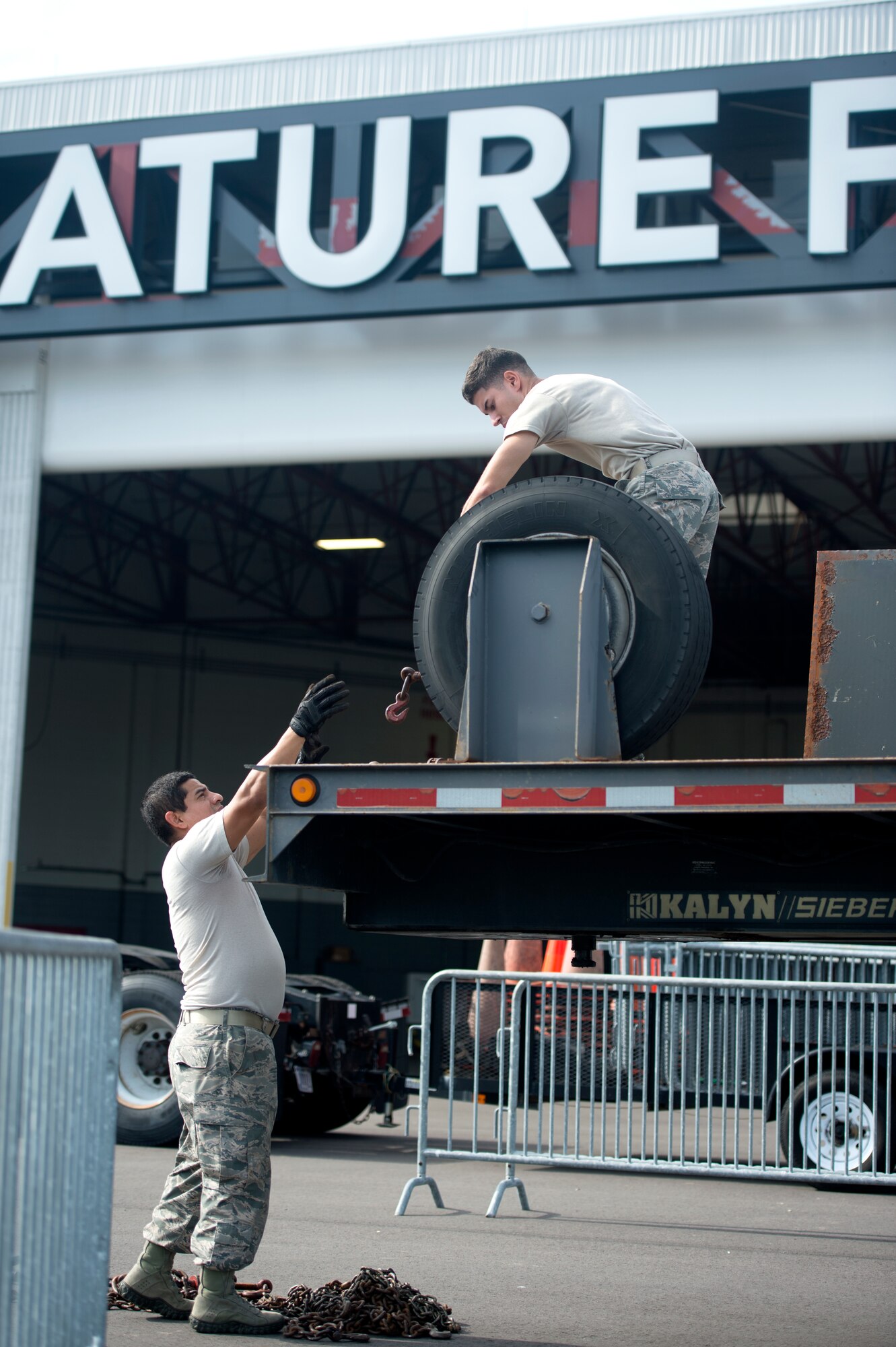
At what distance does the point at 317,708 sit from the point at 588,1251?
3672mm

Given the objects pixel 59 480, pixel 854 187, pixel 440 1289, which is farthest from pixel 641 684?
pixel 59 480

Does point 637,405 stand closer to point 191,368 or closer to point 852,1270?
point 852,1270

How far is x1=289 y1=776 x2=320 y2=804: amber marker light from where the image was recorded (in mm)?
4145

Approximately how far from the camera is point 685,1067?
8.22m

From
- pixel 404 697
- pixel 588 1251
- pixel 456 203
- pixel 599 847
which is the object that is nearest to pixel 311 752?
pixel 404 697

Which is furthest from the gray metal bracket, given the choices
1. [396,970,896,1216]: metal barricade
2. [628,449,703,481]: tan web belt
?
[396,970,896,1216]: metal barricade

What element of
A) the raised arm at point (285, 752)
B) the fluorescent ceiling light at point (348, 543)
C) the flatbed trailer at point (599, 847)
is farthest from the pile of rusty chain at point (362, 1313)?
the fluorescent ceiling light at point (348, 543)

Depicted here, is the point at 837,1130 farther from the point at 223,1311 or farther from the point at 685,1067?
the point at 223,1311

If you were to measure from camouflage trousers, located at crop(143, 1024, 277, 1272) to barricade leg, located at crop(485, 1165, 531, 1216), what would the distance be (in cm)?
305

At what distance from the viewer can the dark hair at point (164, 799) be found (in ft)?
17.4

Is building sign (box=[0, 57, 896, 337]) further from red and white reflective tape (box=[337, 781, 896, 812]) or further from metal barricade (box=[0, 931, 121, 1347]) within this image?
metal barricade (box=[0, 931, 121, 1347])

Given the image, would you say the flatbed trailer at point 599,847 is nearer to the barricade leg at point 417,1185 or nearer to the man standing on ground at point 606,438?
the man standing on ground at point 606,438

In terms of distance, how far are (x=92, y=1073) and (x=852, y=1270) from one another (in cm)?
471

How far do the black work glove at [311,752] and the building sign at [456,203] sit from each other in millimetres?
9568
